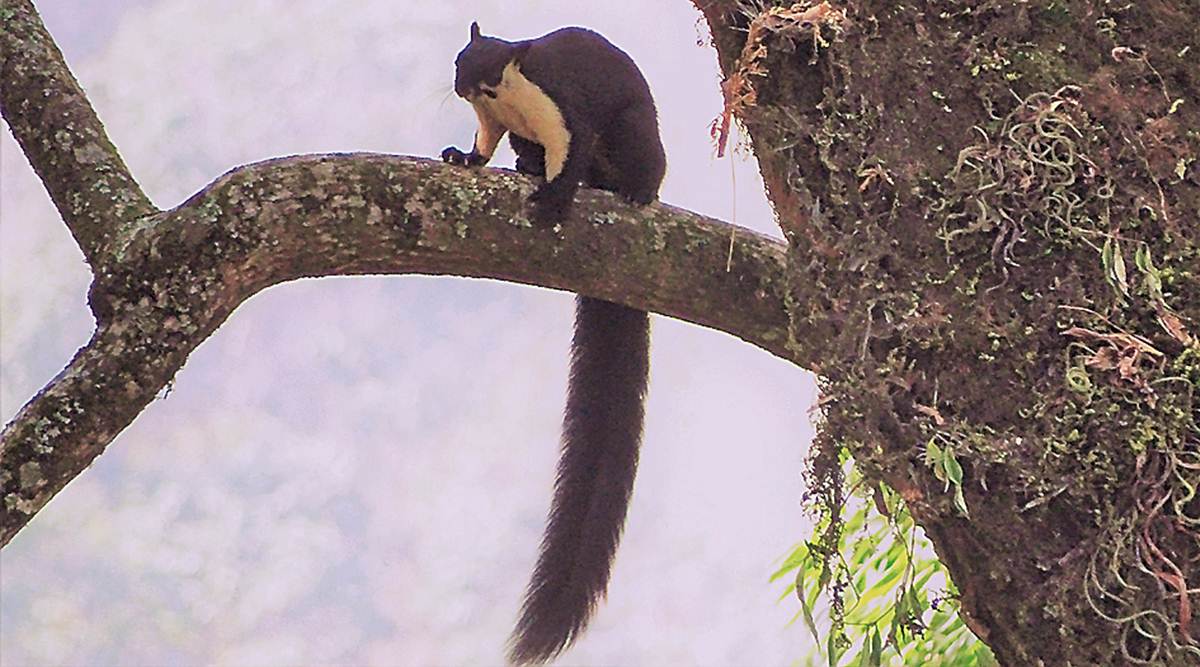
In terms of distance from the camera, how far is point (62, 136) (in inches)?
69.6

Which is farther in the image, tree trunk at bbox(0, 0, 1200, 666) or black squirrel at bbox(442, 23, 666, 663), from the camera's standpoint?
black squirrel at bbox(442, 23, 666, 663)

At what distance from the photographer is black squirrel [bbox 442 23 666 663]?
6.42ft

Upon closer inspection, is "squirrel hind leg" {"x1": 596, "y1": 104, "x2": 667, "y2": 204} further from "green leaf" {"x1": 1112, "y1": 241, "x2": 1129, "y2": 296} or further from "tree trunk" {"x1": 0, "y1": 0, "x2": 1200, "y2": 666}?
"green leaf" {"x1": 1112, "y1": 241, "x2": 1129, "y2": 296}

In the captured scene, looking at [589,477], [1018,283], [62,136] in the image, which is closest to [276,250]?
[62,136]

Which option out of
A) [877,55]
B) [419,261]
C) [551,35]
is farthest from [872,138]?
[551,35]

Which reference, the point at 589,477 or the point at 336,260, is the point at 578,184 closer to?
the point at 336,260

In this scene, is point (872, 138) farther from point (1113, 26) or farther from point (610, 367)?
point (610, 367)

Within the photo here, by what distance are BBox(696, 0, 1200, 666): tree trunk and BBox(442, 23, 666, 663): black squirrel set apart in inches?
19.8

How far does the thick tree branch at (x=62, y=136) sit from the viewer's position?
5.53 ft

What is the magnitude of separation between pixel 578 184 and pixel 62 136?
0.71m

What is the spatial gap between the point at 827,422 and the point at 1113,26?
Answer: 0.52 meters

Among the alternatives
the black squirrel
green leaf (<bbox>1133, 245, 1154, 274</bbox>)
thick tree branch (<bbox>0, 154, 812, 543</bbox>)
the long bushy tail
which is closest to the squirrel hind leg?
the black squirrel

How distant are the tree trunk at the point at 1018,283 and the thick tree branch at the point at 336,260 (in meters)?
0.22

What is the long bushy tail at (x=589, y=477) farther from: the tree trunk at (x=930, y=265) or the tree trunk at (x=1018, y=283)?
the tree trunk at (x=1018, y=283)
